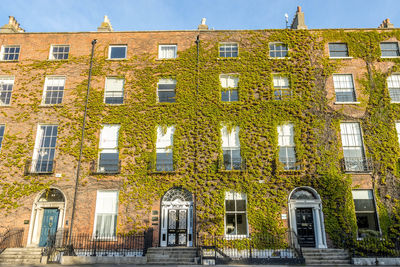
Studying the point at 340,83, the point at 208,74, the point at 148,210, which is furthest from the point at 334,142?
the point at 148,210

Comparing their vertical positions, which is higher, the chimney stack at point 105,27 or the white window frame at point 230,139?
the chimney stack at point 105,27

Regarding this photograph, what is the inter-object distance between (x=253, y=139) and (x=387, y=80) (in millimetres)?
9485

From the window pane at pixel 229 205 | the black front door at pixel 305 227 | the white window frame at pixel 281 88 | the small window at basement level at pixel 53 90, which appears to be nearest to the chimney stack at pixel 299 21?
the white window frame at pixel 281 88

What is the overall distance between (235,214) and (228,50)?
34.2 ft

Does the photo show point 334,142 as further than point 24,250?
Yes

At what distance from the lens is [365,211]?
16.9 meters

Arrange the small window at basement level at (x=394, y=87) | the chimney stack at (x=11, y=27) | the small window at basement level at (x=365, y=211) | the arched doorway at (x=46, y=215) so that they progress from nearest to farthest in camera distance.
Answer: the small window at basement level at (x=365, y=211)
the arched doorway at (x=46, y=215)
the small window at basement level at (x=394, y=87)
the chimney stack at (x=11, y=27)

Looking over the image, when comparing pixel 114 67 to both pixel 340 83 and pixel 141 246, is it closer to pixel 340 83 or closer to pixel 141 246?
pixel 141 246

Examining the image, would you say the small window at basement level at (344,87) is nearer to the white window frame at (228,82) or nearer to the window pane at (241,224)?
the white window frame at (228,82)

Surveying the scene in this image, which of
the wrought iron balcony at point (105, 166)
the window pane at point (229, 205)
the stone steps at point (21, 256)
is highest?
the wrought iron balcony at point (105, 166)

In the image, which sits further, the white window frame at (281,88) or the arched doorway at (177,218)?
the white window frame at (281,88)

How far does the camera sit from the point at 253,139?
59.3ft

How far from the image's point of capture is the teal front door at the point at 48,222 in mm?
17094

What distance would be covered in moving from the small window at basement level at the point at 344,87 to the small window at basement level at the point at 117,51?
1373 centimetres
